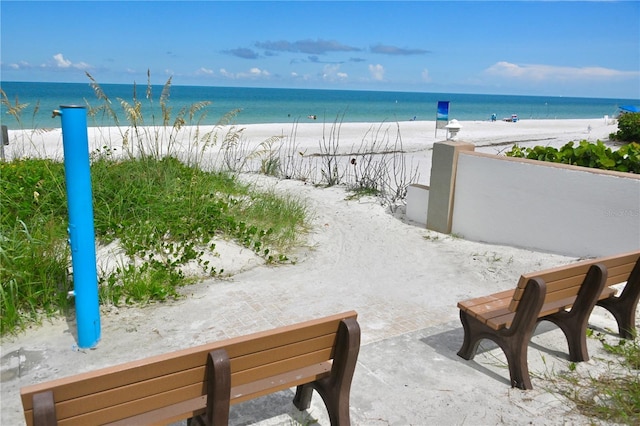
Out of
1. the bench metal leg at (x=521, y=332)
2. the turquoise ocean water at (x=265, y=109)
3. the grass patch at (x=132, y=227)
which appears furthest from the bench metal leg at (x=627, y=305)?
the turquoise ocean water at (x=265, y=109)

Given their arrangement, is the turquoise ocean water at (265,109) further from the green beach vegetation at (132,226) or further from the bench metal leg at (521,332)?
the bench metal leg at (521,332)

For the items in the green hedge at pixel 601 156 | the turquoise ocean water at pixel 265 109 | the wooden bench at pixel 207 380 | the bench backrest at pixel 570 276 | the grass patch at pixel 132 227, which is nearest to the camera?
the wooden bench at pixel 207 380

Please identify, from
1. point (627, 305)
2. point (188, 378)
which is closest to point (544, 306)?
point (627, 305)

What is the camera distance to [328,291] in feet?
17.9

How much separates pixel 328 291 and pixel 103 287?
2.16 metres

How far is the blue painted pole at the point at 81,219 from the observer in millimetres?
3656

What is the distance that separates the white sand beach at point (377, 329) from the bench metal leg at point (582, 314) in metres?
0.12

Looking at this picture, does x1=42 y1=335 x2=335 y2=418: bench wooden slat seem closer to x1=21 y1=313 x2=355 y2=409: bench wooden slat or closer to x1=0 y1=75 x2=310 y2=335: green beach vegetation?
x1=21 y1=313 x2=355 y2=409: bench wooden slat

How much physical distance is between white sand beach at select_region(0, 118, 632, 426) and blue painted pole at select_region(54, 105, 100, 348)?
22 cm

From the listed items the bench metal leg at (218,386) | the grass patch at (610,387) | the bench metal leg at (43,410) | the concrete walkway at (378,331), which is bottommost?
the concrete walkway at (378,331)

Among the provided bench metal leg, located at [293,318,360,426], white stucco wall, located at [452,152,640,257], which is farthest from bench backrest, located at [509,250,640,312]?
white stucco wall, located at [452,152,640,257]

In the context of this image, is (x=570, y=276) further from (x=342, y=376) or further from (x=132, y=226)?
(x=132, y=226)

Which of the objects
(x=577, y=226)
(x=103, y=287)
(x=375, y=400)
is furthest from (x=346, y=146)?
(x=375, y=400)

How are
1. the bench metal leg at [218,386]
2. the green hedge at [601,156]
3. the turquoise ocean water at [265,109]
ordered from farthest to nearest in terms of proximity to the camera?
1. the turquoise ocean water at [265,109]
2. the green hedge at [601,156]
3. the bench metal leg at [218,386]
